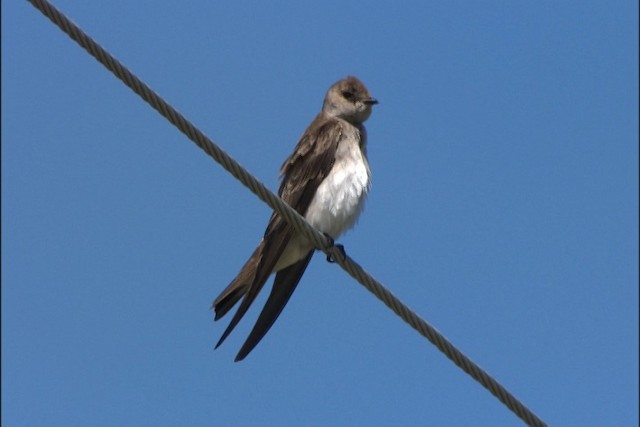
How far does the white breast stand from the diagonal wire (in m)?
1.49

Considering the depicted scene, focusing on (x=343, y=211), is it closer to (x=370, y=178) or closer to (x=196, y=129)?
(x=370, y=178)

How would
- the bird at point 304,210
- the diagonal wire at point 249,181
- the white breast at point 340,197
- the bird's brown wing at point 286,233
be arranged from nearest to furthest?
the diagonal wire at point 249,181
the bird's brown wing at point 286,233
the bird at point 304,210
the white breast at point 340,197

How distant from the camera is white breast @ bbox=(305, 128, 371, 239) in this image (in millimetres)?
6844

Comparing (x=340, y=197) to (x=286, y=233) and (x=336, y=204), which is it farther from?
(x=286, y=233)

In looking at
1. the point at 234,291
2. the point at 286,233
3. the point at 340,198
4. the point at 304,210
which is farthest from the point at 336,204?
the point at 234,291

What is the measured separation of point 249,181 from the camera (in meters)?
4.89

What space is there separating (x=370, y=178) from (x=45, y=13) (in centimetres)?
297

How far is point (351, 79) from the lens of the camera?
813 centimetres

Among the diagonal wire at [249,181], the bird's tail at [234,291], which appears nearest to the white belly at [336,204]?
the bird's tail at [234,291]

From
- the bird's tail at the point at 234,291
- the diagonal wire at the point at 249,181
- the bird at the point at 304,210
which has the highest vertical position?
the bird at the point at 304,210

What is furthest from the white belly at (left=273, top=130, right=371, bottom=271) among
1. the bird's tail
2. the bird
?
the bird's tail

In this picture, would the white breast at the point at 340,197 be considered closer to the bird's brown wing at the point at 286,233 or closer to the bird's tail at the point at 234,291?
the bird's brown wing at the point at 286,233

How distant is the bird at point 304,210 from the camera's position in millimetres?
6656

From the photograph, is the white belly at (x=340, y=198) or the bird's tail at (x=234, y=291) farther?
the white belly at (x=340, y=198)
